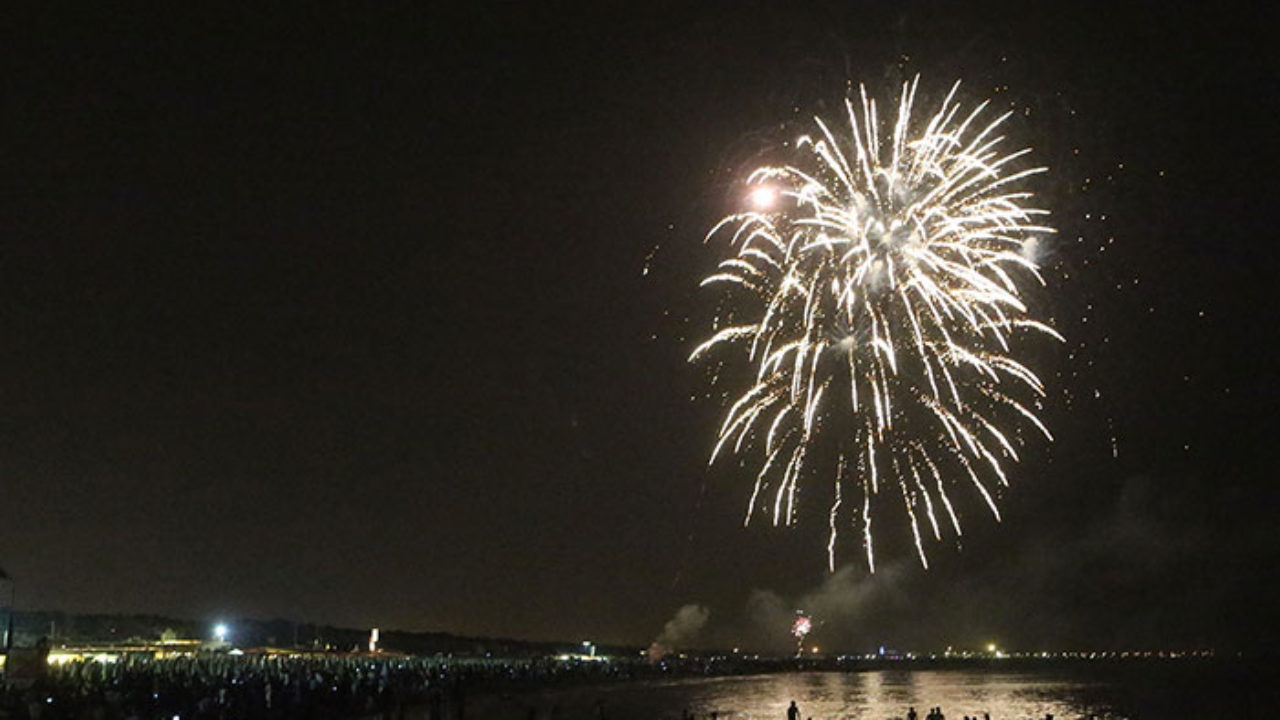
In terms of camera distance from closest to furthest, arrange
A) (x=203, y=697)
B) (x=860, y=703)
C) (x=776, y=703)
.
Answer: (x=203, y=697)
(x=776, y=703)
(x=860, y=703)

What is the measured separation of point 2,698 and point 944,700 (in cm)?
5426

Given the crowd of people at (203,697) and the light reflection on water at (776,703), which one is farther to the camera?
the light reflection on water at (776,703)

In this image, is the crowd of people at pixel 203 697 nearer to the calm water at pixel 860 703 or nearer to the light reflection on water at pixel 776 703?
the calm water at pixel 860 703

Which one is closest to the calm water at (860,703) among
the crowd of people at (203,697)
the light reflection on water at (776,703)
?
the light reflection on water at (776,703)

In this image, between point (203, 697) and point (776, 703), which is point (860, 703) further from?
point (203, 697)

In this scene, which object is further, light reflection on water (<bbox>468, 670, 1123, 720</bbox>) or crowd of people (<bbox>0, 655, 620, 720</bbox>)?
light reflection on water (<bbox>468, 670, 1123, 720</bbox>)

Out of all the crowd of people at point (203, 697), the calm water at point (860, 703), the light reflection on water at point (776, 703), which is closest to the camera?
the crowd of people at point (203, 697)

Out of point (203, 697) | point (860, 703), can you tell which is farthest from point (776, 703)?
point (203, 697)

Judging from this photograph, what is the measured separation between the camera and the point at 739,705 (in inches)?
2314

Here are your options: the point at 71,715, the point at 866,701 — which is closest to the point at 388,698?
the point at 71,715

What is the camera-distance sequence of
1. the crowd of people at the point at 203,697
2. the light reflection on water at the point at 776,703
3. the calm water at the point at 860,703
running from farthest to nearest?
the calm water at the point at 860,703
the light reflection on water at the point at 776,703
the crowd of people at the point at 203,697

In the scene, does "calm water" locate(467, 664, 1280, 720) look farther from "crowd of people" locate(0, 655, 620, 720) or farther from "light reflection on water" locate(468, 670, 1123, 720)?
"crowd of people" locate(0, 655, 620, 720)

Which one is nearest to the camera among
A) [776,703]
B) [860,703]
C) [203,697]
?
[203,697]

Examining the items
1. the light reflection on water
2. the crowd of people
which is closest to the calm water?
the light reflection on water
